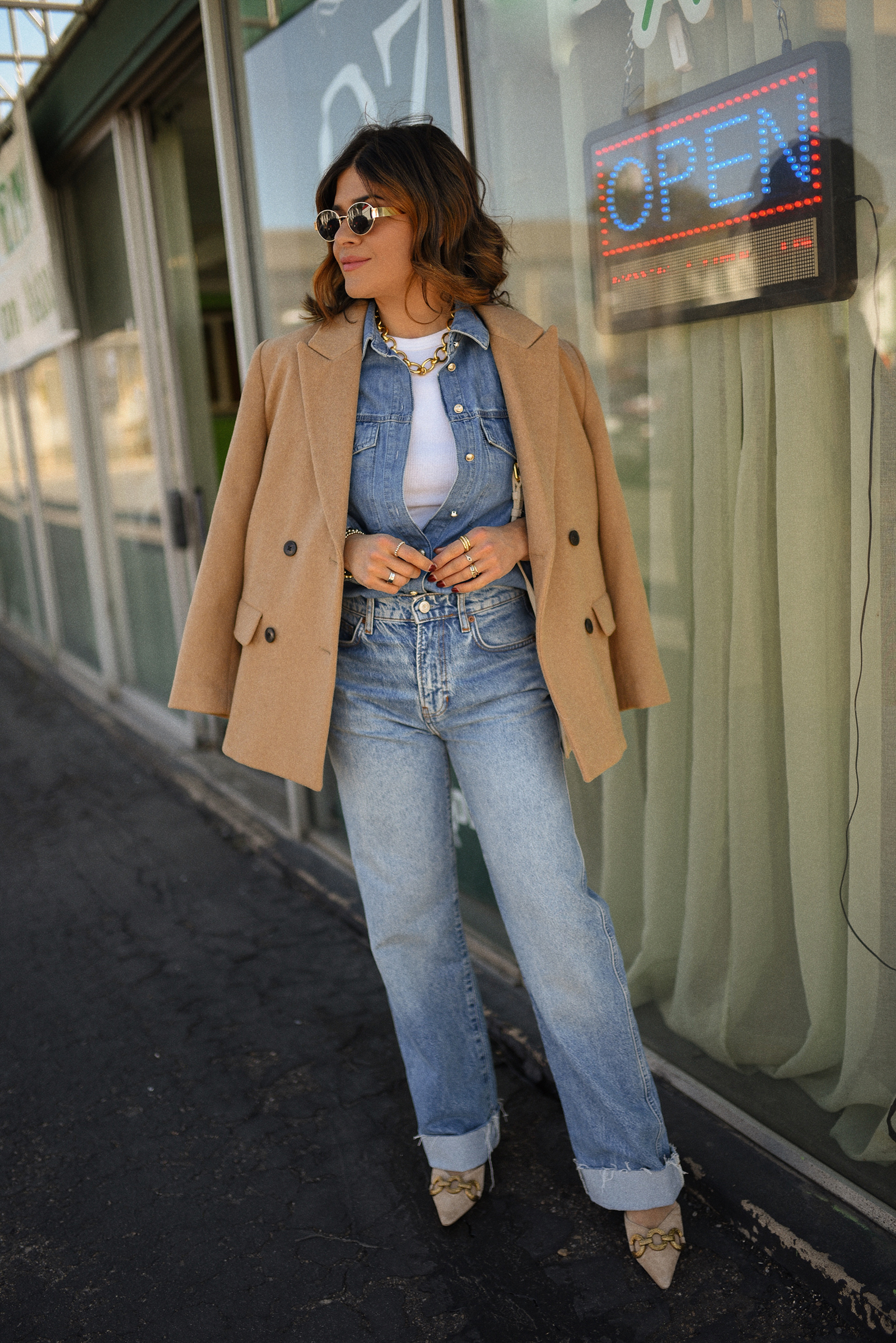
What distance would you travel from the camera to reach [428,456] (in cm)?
195

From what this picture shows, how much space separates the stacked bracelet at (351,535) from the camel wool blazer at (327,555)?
0.03 m

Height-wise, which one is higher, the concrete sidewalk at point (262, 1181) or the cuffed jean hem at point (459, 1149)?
the cuffed jean hem at point (459, 1149)

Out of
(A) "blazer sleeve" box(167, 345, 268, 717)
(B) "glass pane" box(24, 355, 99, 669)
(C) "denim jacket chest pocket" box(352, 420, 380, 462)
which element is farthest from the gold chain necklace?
(B) "glass pane" box(24, 355, 99, 669)

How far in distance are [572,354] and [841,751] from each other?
3.05ft

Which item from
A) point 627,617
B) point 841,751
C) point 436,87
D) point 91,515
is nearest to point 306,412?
point 627,617

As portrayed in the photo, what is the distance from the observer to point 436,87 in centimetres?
299

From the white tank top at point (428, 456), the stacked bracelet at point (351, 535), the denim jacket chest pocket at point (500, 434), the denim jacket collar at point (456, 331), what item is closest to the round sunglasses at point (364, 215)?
the denim jacket collar at point (456, 331)

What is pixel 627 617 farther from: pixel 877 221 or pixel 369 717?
pixel 877 221

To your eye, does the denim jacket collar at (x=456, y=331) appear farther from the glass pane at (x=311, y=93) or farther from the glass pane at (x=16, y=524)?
the glass pane at (x=16, y=524)

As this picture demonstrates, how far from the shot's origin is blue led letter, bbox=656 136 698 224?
2174mm

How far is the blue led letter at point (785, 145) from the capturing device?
1.92 meters

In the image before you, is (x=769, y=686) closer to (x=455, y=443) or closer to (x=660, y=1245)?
(x=455, y=443)


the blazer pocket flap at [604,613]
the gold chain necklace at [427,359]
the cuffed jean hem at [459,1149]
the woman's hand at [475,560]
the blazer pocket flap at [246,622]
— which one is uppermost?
the gold chain necklace at [427,359]

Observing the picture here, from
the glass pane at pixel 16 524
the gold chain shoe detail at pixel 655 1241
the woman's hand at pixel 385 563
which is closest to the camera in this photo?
the woman's hand at pixel 385 563
